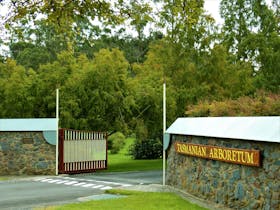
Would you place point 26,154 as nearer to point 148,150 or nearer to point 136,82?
point 136,82

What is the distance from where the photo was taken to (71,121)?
A: 70.4 ft

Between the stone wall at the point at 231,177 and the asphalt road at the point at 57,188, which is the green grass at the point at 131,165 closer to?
the asphalt road at the point at 57,188

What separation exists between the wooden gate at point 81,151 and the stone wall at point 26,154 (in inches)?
20.2

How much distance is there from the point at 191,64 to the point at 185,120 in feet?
40.8

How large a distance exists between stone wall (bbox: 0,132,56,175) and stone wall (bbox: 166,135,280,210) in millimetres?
7054

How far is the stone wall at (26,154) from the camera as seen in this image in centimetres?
1942

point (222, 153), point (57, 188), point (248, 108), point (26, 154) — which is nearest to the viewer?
point (222, 153)

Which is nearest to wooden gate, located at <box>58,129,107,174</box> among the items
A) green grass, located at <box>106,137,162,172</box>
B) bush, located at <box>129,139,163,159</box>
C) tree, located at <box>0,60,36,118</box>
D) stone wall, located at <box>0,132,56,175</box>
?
stone wall, located at <box>0,132,56,175</box>

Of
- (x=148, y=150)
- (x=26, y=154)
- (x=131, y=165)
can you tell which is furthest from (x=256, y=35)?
(x=26, y=154)

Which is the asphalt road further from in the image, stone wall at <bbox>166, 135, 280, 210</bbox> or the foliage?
the foliage

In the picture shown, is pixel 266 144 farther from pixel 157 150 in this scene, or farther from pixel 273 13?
pixel 273 13

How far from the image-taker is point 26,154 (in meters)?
19.5

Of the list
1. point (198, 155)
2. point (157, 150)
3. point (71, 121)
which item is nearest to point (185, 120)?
point (198, 155)

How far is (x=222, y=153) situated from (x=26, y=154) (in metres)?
11.0
